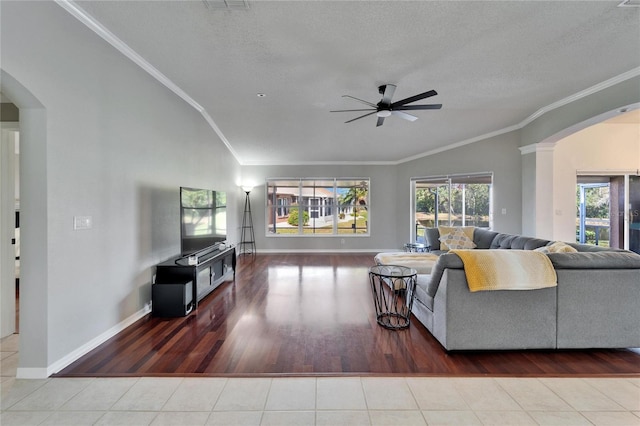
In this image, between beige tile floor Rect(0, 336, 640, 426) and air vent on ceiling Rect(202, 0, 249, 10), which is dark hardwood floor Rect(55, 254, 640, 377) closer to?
beige tile floor Rect(0, 336, 640, 426)

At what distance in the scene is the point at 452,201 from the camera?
22.5ft

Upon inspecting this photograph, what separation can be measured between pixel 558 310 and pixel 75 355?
13.8 feet

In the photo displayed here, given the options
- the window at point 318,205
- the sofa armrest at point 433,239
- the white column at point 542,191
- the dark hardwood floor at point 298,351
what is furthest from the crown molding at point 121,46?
the white column at point 542,191

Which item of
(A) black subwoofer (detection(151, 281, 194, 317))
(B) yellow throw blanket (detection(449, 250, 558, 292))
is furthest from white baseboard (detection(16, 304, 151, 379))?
(B) yellow throw blanket (detection(449, 250, 558, 292))

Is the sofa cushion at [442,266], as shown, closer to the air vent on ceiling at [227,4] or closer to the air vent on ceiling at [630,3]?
the air vent on ceiling at [630,3]

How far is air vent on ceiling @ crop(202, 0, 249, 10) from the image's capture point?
2354mm

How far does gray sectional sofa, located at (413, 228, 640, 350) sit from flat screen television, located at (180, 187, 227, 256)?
321 centimetres

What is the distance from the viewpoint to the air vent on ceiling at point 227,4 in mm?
2354

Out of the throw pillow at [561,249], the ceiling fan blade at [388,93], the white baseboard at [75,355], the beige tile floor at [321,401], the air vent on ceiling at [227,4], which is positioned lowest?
the beige tile floor at [321,401]

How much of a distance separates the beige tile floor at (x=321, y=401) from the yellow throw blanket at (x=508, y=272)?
70 centimetres

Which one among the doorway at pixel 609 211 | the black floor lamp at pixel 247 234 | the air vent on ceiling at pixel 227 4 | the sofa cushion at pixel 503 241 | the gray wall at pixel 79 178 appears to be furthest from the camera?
the black floor lamp at pixel 247 234

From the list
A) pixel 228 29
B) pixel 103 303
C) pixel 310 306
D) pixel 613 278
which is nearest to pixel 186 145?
pixel 228 29

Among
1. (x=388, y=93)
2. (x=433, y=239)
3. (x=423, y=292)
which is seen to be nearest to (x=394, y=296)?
(x=423, y=292)

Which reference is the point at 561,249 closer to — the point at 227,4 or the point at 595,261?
the point at 595,261
